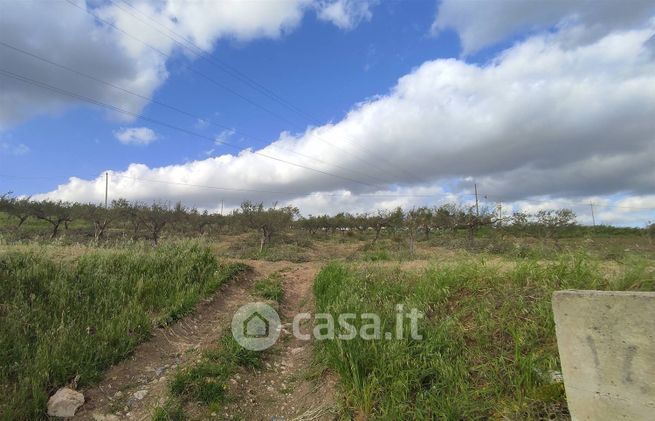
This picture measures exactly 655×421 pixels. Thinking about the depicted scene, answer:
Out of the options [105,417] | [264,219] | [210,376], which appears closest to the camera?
[105,417]

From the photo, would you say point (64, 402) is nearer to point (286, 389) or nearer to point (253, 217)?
point (286, 389)

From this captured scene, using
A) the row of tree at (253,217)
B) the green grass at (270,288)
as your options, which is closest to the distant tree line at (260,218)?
the row of tree at (253,217)

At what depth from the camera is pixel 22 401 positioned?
3.67m

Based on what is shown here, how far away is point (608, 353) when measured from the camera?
275cm

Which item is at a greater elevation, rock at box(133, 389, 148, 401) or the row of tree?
the row of tree

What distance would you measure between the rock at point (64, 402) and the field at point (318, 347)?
0.09 metres

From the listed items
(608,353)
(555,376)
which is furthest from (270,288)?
(608,353)

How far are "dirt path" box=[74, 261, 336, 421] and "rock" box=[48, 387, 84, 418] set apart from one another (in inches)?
3.4

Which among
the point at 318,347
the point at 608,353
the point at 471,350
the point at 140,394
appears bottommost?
the point at 140,394

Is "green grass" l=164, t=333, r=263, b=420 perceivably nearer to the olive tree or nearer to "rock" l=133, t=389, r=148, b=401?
"rock" l=133, t=389, r=148, b=401

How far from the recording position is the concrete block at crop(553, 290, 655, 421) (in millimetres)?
2605

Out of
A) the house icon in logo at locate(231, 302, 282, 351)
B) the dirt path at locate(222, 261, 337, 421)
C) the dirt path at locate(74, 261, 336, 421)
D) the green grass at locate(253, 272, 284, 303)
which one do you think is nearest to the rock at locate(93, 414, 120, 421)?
the dirt path at locate(74, 261, 336, 421)

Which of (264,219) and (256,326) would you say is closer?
(256,326)

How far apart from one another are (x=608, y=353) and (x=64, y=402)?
5.04m
